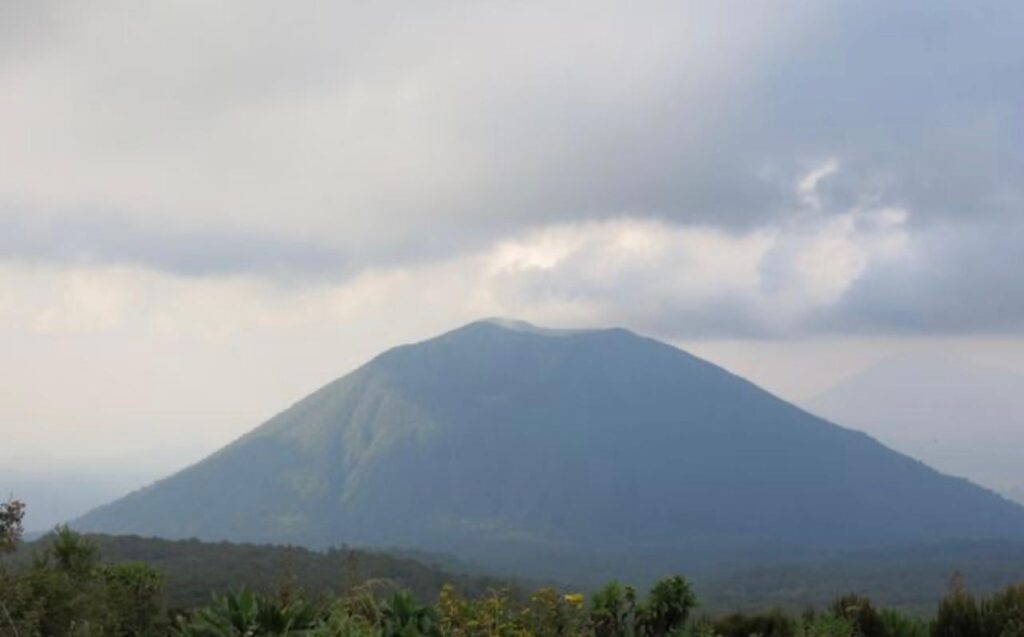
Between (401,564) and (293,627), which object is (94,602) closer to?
(293,627)

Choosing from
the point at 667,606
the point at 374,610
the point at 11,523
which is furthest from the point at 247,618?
the point at 667,606

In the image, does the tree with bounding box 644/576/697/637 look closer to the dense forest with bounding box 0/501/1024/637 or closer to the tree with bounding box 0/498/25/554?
the dense forest with bounding box 0/501/1024/637

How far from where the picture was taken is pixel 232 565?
76.4m

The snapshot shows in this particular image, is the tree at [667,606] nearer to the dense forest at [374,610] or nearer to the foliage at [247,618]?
the dense forest at [374,610]

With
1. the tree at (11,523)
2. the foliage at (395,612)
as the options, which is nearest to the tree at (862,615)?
the foliage at (395,612)

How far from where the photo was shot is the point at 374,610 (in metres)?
8.85

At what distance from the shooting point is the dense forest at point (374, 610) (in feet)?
27.1

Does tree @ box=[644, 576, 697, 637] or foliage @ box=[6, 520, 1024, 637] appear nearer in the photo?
foliage @ box=[6, 520, 1024, 637]

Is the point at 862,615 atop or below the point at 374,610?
below

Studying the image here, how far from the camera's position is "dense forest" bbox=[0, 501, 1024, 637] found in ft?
27.1

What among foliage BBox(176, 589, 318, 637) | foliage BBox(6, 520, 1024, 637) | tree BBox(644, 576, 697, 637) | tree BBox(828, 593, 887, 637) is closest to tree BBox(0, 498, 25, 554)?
foliage BBox(6, 520, 1024, 637)

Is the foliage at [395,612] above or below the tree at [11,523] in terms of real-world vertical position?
below

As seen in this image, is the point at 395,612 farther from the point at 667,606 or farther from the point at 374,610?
the point at 667,606

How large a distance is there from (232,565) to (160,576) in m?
64.9
